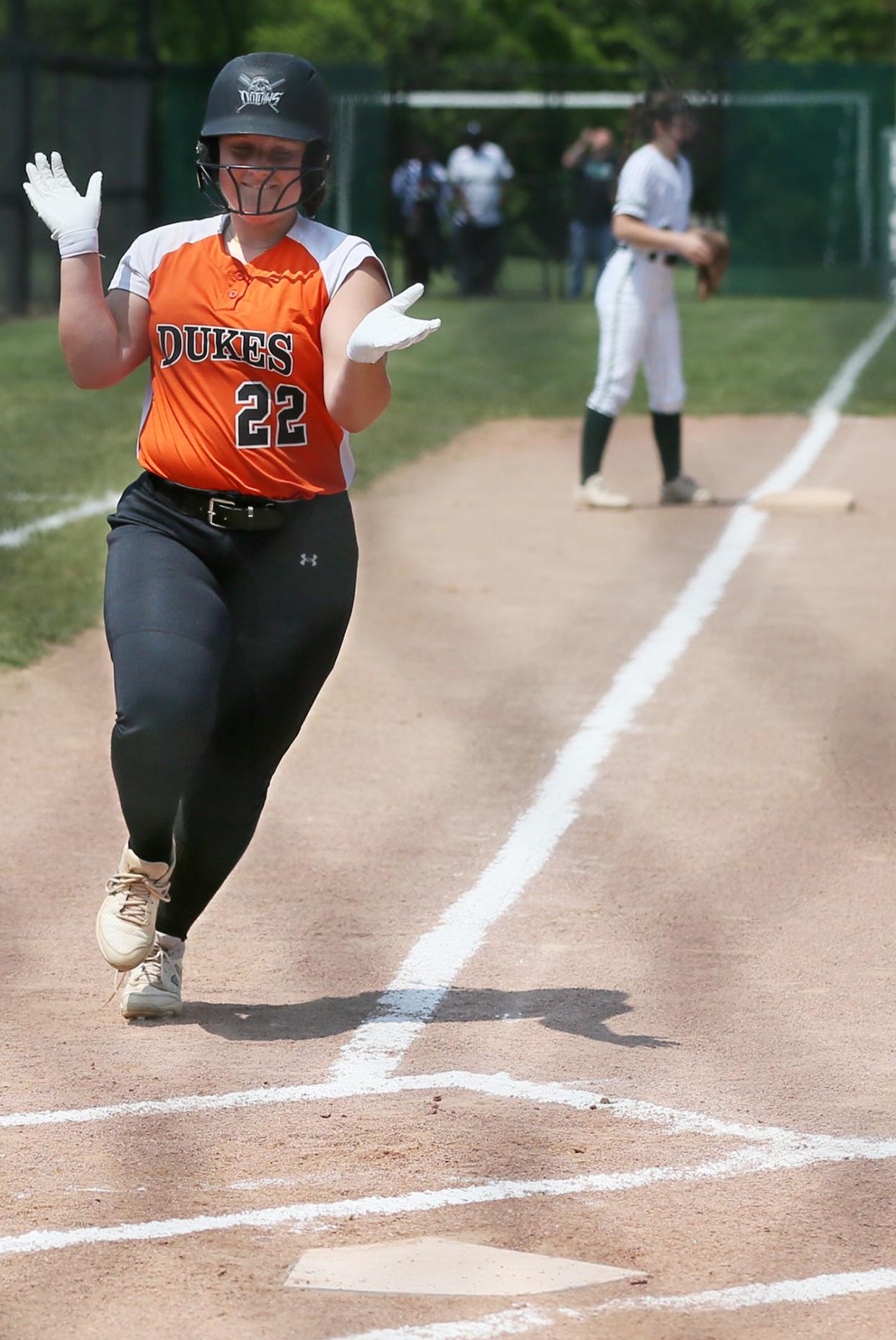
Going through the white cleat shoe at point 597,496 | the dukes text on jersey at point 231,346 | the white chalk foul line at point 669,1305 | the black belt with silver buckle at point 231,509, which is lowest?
the white cleat shoe at point 597,496

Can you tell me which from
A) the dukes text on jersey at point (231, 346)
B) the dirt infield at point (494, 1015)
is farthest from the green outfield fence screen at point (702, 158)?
the dukes text on jersey at point (231, 346)

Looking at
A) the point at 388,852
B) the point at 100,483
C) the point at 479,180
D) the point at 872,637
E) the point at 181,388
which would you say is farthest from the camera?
the point at 479,180

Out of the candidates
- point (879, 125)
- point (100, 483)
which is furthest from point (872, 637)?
point (879, 125)

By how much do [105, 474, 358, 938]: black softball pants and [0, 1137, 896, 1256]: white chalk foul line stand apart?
93 cm

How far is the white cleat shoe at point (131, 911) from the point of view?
3.67m

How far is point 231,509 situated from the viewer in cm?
371

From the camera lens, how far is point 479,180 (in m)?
23.9

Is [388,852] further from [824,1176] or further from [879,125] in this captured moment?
[879,125]

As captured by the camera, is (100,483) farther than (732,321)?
No

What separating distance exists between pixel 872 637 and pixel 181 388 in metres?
4.02

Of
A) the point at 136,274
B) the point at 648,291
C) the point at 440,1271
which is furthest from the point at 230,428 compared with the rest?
the point at 648,291

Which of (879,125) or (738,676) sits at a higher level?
(879,125)

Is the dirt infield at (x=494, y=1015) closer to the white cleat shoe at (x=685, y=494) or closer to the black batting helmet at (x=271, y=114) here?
the black batting helmet at (x=271, y=114)

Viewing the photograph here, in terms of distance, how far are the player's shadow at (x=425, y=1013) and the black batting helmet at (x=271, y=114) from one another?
5.06 ft
